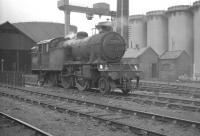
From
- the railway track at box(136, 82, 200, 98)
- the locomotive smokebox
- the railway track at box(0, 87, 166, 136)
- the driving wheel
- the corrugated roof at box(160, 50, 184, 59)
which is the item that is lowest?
the railway track at box(0, 87, 166, 136)

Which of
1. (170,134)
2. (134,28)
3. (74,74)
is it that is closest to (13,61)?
(134,28)

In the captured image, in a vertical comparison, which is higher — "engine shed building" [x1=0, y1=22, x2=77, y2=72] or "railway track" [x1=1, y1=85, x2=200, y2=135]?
"engine shed building" [x1=0, y1=22, x2=77, y2=72]

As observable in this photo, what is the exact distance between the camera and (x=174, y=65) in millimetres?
34844

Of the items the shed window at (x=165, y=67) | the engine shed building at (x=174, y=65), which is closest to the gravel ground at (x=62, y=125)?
the engine shed building at (x=174, y=65)

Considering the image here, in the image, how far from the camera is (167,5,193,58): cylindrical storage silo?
44031 millimetres

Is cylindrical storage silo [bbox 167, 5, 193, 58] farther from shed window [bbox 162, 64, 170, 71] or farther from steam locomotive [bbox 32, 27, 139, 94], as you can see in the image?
steam locomotive [bbox 32, 27, 139, 94]

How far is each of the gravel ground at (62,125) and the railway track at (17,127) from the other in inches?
5.6

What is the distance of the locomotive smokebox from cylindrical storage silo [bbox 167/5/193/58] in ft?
97.2

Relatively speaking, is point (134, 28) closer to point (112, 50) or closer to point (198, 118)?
point (112, 50)

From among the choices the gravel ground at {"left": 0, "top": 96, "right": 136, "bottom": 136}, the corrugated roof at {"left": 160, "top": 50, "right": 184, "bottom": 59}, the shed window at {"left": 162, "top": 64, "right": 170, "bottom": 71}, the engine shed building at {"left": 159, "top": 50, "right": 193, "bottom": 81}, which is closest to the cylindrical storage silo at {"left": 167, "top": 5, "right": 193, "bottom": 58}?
the corrugated roof at {"left": 160, "top": 50, "right": 184, "bottom": 59}

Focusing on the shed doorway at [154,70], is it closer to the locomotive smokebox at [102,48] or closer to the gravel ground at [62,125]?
the locomotive smokebox at [102,48]

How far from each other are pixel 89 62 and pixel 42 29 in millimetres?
53118

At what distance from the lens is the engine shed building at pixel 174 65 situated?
114ft

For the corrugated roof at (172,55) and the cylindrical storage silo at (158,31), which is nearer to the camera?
the corrugated roof at (172,55)
